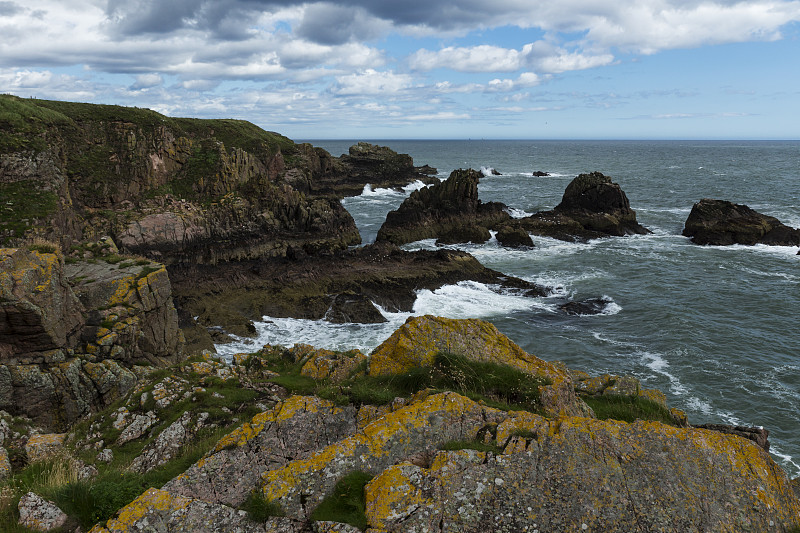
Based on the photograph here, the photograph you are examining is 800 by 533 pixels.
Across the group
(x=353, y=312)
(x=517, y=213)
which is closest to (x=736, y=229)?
(x=517, y=213)

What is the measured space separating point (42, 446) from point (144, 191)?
1262 inches

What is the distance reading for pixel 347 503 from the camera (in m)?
5.36

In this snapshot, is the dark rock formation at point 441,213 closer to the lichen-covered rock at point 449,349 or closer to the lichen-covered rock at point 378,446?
the lichen-covered rock at point 449,349

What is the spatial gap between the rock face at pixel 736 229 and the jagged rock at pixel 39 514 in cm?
5148

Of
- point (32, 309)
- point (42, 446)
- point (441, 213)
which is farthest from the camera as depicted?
point (441, 213)

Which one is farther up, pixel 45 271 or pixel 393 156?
pixel 393 156

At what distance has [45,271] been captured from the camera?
12.3 metres

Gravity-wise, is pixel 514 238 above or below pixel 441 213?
below

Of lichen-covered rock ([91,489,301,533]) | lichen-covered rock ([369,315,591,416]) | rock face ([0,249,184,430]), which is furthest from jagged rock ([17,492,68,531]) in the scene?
rock face ([0,249,184,430])

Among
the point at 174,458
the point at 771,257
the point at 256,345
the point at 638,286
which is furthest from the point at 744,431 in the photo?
the point at 771,257

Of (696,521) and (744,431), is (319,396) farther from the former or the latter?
(744,431)

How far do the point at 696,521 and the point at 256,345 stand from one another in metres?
20.6

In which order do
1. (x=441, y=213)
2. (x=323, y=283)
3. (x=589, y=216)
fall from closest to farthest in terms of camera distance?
(x=323, y=283), (x=441, y=213), (x=589, y=216)

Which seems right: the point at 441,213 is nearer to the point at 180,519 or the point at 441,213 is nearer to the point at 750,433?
the point at 750,433
